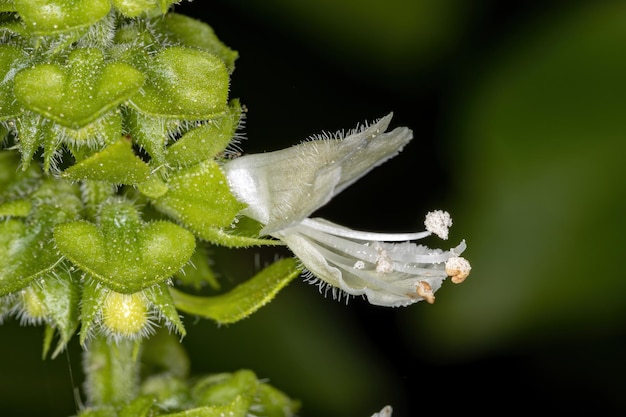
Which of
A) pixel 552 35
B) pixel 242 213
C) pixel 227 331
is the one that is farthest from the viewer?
pixel 552 35

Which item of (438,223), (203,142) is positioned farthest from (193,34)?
(438,223)

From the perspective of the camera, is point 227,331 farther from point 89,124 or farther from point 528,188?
point 89,124

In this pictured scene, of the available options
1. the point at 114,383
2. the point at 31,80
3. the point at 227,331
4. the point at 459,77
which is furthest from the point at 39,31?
the point at 459,77

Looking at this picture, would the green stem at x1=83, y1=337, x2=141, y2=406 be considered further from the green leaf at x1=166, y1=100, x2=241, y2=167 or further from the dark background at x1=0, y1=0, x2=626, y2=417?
the dark background at x1=0, y1=0, x2=626, y2=417

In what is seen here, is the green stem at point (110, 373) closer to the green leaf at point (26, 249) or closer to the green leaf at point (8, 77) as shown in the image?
the green leaf at point (26, 249)

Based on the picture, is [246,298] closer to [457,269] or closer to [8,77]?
[457,269]

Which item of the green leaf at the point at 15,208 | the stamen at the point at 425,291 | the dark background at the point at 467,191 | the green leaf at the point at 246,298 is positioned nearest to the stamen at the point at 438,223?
the stamen at the point at 425,291

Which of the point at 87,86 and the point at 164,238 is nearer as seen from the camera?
the point at 87,86
